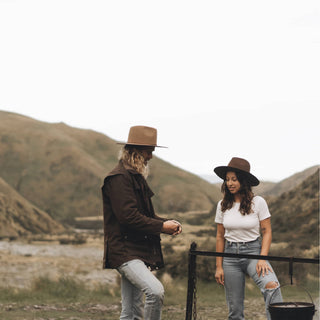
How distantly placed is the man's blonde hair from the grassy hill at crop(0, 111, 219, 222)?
56.1m

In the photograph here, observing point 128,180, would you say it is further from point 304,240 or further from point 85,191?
point 85,191

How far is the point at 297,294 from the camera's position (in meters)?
13.4

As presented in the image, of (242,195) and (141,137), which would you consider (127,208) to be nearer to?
(141,137)

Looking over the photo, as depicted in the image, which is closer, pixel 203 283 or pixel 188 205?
pixel 203 283

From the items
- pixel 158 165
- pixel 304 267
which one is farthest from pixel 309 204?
pixel 158 165

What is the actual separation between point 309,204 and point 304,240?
4.87 m

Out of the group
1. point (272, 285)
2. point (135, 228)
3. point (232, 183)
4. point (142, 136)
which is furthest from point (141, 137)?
point (272, 285)

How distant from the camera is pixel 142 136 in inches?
197

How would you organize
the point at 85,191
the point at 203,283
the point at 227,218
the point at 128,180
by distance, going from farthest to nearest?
the point at 85,191 → the point at 203,283 → the point at 227,218 → the point at 128,180

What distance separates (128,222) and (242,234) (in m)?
1.08

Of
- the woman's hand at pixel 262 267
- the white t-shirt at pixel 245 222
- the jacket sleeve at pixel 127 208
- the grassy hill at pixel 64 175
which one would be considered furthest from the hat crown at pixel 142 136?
the grassy hill at pixel 64 175

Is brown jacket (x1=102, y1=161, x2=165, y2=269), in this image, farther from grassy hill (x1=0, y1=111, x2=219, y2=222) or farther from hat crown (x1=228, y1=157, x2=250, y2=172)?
grassy hill (x1=0, y1=111, x2=219, y2=222)

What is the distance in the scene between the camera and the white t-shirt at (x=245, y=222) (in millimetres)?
5250

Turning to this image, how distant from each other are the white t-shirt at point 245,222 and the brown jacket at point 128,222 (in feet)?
2.28
